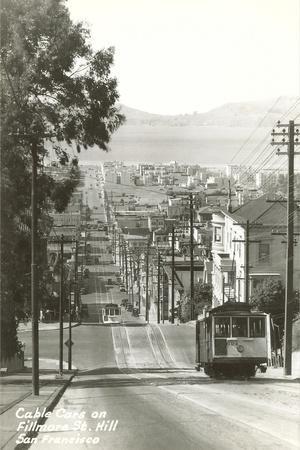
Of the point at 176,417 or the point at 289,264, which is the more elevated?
the point at 289,264

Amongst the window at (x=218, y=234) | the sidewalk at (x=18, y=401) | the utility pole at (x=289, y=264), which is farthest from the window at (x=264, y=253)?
the sidewalk at (x=18, y=401)

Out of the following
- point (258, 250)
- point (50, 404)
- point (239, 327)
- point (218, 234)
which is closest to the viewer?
point (50, 404)

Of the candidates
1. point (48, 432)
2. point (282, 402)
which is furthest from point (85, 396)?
point (48, 432)

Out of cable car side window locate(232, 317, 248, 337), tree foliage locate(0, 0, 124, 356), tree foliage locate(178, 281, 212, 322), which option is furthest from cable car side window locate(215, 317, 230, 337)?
tree foliage locate(178, 281, 212, 322)

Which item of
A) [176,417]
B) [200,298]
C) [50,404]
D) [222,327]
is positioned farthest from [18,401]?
[200,298]

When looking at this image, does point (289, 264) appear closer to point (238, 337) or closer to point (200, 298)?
point (238, 337)

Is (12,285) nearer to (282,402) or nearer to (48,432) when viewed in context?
(282,402)
